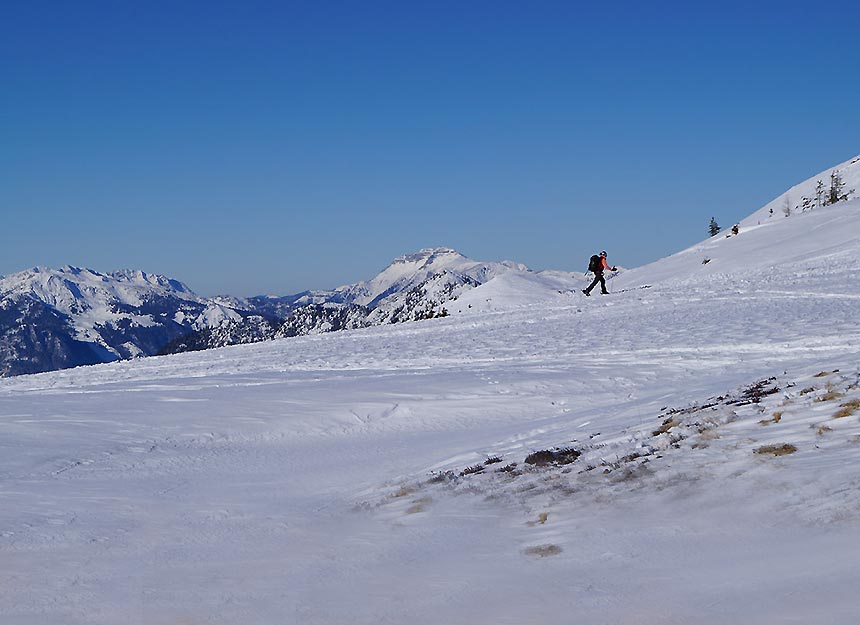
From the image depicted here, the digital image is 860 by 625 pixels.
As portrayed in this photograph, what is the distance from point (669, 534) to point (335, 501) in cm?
378

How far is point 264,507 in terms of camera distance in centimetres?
830

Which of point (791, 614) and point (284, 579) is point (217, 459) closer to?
point (284, 579)

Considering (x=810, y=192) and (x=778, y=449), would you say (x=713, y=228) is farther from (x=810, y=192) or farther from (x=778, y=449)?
(x=778, y=449)

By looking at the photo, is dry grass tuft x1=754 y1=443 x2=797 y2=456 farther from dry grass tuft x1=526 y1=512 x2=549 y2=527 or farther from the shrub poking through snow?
dry grass tuft x1=526 y1=512 x2=549 y2=527

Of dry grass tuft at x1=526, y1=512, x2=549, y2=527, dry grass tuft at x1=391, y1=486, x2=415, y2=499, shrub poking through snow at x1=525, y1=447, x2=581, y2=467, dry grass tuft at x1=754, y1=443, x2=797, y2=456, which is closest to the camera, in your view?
dry grass tuft at x1=526, y1=512, x2=549, y2=527

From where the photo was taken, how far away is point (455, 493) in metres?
8.24

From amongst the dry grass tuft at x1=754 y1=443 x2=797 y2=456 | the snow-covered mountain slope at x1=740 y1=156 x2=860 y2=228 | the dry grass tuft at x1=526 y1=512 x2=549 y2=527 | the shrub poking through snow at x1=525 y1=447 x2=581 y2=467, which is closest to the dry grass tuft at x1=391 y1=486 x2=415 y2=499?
the shrub poking through snow at x1=525 y1=447 x2=581 y2=467

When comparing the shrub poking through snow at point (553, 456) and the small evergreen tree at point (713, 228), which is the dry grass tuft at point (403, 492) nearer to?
the shrub poking through snow at point (553, 456)

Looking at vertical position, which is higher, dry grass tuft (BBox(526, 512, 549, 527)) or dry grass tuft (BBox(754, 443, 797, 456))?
dry grass tuft (BBox(754, 443, 797, 456))

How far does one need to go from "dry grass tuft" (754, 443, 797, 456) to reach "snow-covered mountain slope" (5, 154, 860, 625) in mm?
36

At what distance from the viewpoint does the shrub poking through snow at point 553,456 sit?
8.83m

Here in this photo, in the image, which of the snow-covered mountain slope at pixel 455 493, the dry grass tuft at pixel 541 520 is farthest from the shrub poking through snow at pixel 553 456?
the dry grass tuft at pixel 541 520

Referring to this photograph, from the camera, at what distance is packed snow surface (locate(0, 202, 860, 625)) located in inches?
215

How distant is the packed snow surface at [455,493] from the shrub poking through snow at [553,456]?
0.12 feet
